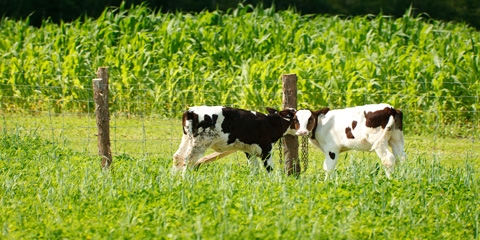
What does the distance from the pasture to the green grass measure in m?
0.02

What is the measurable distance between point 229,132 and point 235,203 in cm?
242

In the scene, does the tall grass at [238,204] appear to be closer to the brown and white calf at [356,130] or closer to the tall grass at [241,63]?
the brown and white calf at [356,130]

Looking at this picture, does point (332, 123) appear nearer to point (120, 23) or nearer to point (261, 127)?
point (261, 127)

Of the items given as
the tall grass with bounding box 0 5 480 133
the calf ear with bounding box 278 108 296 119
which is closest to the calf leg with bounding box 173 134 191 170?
the calf ear with bounding box 278 108 296 119

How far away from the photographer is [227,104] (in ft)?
51.1

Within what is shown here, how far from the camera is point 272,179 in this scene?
895 cm

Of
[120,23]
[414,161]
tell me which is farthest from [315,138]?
[120,23]

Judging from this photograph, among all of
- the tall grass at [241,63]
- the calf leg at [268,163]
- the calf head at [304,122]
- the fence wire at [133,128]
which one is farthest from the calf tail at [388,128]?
the tall grass at [241,63]

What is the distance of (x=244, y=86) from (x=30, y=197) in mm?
7183

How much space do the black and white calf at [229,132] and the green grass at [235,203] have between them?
357 mm

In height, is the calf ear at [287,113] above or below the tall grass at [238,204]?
above

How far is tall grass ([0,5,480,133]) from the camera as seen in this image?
48.9 feet

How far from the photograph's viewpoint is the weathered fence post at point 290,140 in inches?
408

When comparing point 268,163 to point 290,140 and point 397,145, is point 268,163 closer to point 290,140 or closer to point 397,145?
point 290,140
